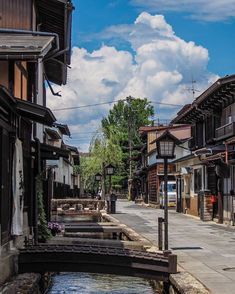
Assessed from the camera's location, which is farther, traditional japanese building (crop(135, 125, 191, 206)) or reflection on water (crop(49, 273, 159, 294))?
traditional japanese building (crop(135, 125, 191, 206))

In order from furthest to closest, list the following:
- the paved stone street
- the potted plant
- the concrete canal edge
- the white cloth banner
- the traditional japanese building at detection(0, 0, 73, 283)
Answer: the potted plant, the white cloth banner, the paved stone street, the traditional japanese building at detection(0, 0, 73, 283), the concrete canal edge

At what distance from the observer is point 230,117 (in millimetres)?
27828

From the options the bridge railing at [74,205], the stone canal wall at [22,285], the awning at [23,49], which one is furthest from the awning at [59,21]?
the bridge railing at [74,205]

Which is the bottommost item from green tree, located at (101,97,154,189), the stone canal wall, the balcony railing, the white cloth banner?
the stone canal wall

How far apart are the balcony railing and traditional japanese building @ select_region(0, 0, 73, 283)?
8.59 meters

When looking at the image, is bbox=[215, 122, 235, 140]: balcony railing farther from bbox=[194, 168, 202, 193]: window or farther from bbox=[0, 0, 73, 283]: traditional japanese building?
bbox=[0, 0, 73, 283]: traditional japanese building

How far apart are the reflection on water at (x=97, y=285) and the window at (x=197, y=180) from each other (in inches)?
780

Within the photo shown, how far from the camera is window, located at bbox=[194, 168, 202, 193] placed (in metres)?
34.9

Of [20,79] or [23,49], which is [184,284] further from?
[20,79]

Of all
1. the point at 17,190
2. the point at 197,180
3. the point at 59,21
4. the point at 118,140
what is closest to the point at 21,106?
the point at 17,190

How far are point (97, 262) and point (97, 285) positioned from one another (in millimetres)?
1981

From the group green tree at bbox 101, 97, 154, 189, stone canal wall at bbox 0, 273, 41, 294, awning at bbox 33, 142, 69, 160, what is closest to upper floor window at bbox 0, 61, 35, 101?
awning at bbox 33, 142, 69, 160

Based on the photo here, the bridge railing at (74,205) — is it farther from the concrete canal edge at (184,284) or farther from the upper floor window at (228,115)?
the concrete canal edge at (184,284)

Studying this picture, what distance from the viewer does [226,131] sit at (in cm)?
2650
